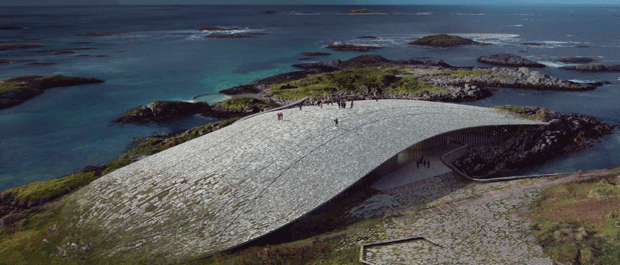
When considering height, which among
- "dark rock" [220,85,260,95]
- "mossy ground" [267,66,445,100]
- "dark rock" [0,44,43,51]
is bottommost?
"dark rock" [220,85,260,95]

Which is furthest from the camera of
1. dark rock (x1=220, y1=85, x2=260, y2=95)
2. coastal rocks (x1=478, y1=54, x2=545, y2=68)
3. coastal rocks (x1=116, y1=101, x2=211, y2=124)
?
coastal rocks (x1=478, y1=54, x2=545, y2=68)

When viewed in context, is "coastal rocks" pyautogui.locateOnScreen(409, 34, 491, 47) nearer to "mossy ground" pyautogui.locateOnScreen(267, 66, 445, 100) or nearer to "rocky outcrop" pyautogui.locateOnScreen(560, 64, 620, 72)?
"rocky outcrop" pyautogui.locateOnScreen(560, 64, 620, 72)

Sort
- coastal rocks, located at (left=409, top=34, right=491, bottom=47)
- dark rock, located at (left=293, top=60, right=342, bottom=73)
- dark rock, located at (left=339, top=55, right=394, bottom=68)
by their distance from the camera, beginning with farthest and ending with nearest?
coastal rocks, located at (left=409, top=34, right=491, bottom=47), dark rock, located at (left=339, top=55, right=394, bottom=68), dark rock, located at (left=293, top=60, right=342, bottom=73)

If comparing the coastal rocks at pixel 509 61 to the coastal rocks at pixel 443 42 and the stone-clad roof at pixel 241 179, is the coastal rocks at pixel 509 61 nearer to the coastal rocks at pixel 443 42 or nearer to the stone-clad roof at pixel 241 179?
the coastal rocks at pixel 443 42

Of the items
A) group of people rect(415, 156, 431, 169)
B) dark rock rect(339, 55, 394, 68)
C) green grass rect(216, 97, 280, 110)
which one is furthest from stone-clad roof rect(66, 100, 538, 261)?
dark rock rect(339, 55, 394, 68)

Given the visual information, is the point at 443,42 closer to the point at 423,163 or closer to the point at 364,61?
the point at 364,61

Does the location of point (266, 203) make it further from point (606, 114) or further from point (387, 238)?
point (606, 114)

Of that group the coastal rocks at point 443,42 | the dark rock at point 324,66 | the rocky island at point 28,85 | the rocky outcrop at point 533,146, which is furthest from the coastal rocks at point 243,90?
the coastal rocks at point 443,42
